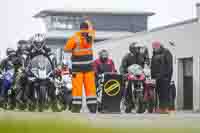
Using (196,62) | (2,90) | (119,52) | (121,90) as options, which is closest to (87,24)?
(121,90)

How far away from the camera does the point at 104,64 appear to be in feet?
61.1

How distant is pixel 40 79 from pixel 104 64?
1438 mm

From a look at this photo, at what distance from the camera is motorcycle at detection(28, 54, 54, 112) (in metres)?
18.9

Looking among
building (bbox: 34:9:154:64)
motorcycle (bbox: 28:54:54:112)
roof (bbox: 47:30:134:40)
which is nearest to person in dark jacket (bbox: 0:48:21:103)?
motorcycle (bbox: 28:54:54:112)

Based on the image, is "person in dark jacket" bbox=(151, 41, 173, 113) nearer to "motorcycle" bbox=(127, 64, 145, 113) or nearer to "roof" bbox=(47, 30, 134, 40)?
"motorcycle" bbox=(127, 64, 145, 113)

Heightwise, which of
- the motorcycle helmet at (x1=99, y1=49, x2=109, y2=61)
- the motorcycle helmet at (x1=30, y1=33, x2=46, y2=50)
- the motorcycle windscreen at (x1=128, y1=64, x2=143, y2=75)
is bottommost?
the motorcycle windscreen at (x1=128, y1=64, x2=143, y2=75)

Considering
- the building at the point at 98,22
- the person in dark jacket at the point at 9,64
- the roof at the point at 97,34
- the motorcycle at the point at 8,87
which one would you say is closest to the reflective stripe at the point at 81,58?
the motorcycle at the point at 8,87

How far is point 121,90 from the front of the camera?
1741 centimetres

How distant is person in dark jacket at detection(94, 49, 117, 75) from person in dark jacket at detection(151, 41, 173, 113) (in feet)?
2.80

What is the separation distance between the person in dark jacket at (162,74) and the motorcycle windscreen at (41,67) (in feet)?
7.57

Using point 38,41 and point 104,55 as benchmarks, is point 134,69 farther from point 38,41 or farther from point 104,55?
point 38,41

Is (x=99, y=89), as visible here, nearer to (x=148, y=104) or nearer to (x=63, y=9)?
(x=148, y=104)

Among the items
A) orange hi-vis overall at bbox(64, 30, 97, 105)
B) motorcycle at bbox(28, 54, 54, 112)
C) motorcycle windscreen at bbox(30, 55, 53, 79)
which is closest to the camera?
orange hi-vis overall at bbox(64, 30, 97, 105)

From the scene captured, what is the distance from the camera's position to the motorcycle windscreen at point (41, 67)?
19.0 metres
